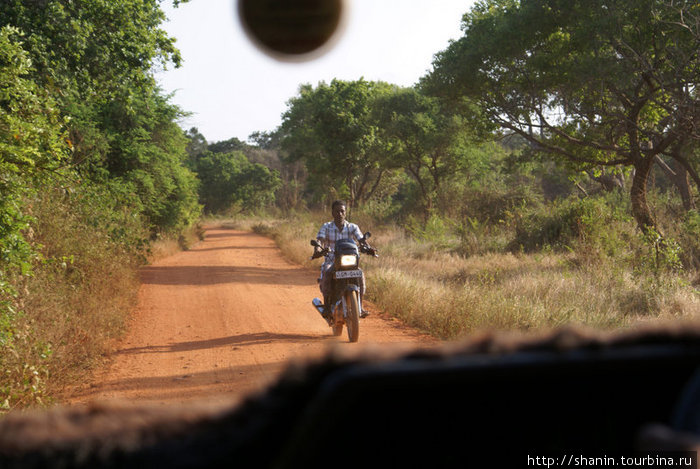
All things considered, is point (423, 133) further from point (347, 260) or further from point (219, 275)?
point (347, 260)

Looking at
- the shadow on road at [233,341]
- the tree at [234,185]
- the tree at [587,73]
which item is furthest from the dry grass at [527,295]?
the tree at [234,185]

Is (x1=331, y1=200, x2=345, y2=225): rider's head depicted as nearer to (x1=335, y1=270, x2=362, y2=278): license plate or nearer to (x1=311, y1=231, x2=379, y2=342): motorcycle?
(x1=311, y1=231, x2=379, y2=342): motorcycle

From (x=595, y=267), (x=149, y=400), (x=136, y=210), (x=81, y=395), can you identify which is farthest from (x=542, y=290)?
(x=136, y=210)

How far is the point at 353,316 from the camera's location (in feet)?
24.7

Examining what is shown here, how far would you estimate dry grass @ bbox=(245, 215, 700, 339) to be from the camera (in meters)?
7.44

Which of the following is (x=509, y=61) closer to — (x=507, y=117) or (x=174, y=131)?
(x=507, y=117)

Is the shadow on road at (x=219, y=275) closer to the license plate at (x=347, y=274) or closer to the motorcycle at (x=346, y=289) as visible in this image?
the motorcycle at (x=346, y=289)

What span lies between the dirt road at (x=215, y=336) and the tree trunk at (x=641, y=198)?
25.6 ft

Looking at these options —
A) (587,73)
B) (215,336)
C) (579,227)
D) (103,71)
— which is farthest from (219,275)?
(587,73)

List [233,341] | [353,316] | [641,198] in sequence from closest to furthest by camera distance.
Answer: [353,316], [233,341], [641,198]

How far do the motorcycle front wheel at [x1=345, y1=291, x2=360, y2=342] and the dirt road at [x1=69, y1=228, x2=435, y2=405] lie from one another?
167 mm

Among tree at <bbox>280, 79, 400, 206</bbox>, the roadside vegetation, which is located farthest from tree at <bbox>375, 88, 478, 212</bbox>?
the roadside vegetation

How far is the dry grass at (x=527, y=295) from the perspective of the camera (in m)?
7.44

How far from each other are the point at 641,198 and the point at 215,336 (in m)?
10.9
